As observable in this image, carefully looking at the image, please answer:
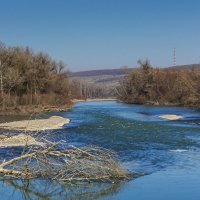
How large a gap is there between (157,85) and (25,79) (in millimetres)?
48903

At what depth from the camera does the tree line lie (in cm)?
7388

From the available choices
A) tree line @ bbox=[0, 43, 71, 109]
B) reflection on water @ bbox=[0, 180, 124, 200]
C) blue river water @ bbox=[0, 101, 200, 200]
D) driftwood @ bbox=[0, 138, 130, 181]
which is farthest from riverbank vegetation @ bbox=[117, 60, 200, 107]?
reflection on water @ bbox=[0, 180, 124, 200]

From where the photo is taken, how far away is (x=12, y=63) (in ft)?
250

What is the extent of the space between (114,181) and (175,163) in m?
5.38

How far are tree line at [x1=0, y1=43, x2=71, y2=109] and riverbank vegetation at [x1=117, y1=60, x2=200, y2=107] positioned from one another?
3024 centimetres

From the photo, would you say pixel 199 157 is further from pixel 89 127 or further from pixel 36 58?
pixel 36 58

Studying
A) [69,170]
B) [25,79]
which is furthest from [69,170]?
[25,79]

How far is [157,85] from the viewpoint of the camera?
118688 millimetres

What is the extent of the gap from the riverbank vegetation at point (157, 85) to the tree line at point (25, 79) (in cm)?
3024

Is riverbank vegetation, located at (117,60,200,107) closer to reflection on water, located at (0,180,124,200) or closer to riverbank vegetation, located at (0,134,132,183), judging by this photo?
riverbank vegetation, located at (0,134,132,183)

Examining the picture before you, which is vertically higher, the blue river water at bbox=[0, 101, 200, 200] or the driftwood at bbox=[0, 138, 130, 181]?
the driftwood at bbox=[0, 138, 130, 181]

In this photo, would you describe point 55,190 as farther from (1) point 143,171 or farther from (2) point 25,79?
(2) point 25,79

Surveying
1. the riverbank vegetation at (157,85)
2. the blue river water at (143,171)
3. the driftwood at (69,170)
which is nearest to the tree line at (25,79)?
the riverbank vegetation at (157,85)

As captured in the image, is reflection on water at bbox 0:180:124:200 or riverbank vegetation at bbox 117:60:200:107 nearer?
reflection on water at bbox 0:180:124:200
